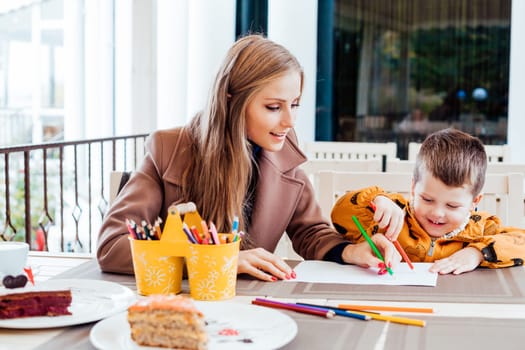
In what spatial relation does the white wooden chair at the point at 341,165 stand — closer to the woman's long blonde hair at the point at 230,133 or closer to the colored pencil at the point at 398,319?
the woman's long blonde hair at the point at 230,133

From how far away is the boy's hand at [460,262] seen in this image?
150 cm

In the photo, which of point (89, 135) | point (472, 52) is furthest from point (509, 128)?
point (89, 135)

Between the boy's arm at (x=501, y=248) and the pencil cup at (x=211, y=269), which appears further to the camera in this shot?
the boy's arm at (x=501, y=248)

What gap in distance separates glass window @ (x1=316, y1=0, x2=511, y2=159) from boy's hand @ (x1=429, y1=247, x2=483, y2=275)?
4.24m

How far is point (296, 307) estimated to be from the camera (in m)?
1.18

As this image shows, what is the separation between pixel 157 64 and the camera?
493 cm

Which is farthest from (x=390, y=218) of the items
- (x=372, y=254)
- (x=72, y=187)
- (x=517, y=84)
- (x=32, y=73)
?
(x=32, y=73)

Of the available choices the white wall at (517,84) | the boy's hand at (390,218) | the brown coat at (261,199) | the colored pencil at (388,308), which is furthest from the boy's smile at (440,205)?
the white wall at (517,84)

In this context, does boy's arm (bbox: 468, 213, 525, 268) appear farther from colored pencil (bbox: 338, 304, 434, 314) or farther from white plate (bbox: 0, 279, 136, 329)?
white plate (bbox: 0, 279, 136, 329)

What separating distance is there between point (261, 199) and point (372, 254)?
0.33m

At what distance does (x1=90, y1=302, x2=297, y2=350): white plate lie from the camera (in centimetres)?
98

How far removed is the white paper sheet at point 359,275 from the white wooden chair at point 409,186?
1.61ft

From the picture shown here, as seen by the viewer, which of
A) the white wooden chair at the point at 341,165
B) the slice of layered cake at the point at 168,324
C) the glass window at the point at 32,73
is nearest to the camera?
the slice of layered cake at the point at 168,324

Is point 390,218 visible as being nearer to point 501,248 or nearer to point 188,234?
point 501,248
